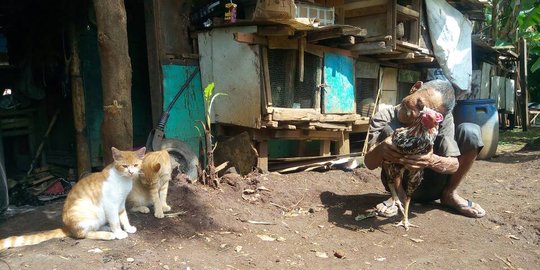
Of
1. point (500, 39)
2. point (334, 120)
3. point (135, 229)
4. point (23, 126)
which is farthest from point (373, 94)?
point (500, 39)

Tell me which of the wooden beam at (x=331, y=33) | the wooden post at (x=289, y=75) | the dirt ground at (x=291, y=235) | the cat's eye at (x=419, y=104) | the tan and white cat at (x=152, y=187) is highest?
the wooden beam at (x=331, y=33)

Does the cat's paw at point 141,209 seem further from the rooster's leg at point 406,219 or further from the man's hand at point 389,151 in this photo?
the rooster's leg at point 406,219

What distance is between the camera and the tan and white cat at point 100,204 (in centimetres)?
289

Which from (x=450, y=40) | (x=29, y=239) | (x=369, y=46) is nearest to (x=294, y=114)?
(x=369, y=46)

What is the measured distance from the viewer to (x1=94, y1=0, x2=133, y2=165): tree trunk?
328cm

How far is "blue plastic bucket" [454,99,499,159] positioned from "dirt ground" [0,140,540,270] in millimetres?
2807

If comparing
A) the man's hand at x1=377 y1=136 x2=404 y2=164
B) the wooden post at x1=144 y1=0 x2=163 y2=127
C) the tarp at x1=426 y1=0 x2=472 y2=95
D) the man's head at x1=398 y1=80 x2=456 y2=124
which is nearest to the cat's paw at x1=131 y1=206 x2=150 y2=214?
the man's hand at x1=377 y1=136 x2=404 y2=164

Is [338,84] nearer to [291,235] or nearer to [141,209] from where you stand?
[291,235]

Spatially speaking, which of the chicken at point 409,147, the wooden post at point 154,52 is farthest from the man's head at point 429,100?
the wooden post at point 154,52

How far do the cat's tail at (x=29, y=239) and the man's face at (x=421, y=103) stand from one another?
9.02 feet

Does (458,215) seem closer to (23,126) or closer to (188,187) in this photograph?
(188,187)

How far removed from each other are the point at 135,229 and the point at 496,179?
4889mm

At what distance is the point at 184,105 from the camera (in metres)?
5.67

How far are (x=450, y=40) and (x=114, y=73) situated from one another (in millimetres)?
6320
